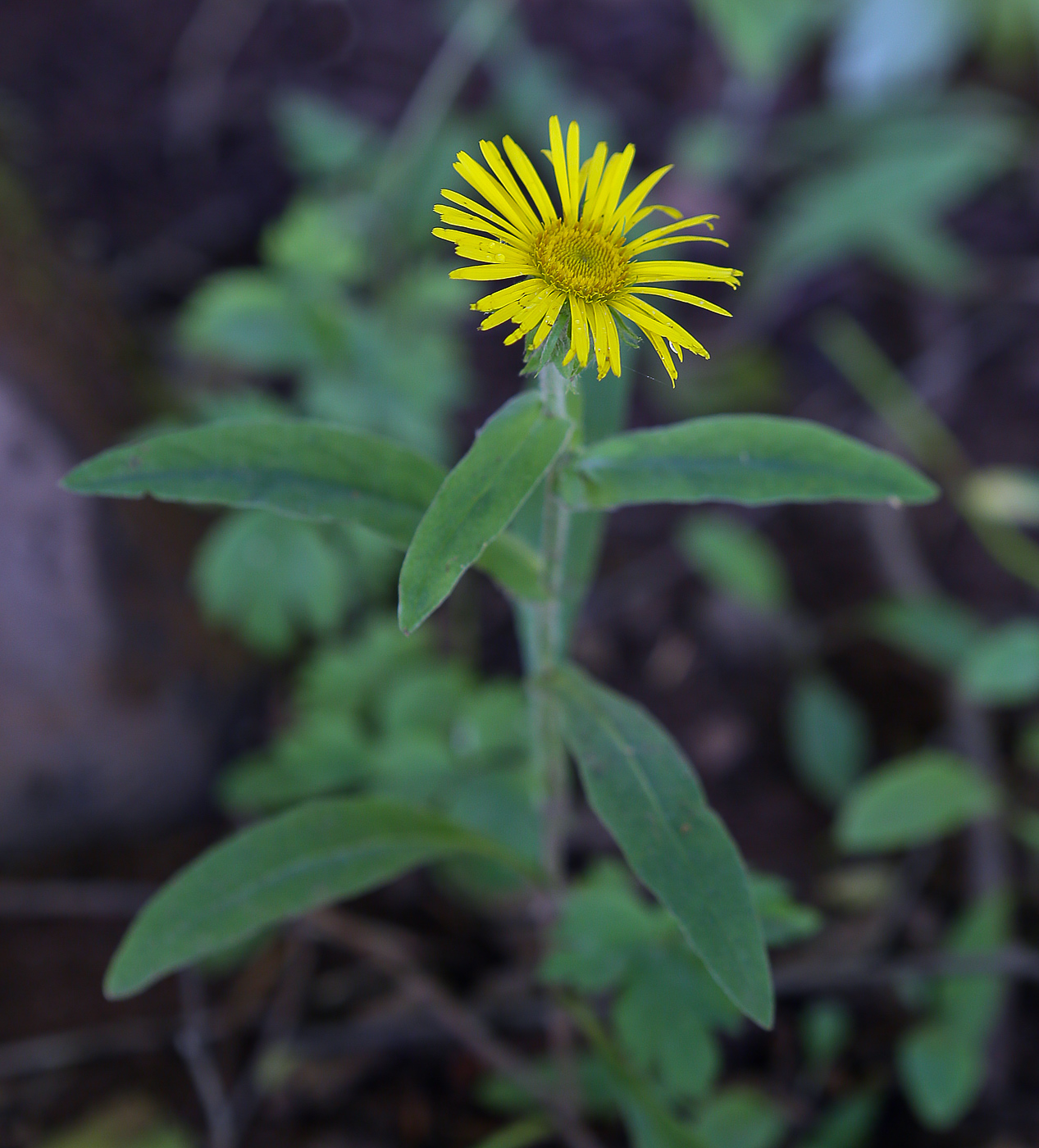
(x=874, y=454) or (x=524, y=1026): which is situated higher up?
(x=874, y=454)

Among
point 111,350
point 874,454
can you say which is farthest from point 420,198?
point 874,454

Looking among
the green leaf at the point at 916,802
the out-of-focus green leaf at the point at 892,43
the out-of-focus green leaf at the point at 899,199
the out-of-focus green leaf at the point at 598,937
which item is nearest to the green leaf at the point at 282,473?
the out-of-focus green leaf at the point at 598,937

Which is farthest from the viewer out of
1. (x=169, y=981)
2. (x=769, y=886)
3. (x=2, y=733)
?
(x=169, y=981)

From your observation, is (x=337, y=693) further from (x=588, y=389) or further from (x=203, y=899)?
(x=588, y=389)

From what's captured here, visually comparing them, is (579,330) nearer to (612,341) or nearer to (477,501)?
(612,341)

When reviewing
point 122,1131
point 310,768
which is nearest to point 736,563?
point 310,768

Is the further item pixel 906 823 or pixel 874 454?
pixel 906 823

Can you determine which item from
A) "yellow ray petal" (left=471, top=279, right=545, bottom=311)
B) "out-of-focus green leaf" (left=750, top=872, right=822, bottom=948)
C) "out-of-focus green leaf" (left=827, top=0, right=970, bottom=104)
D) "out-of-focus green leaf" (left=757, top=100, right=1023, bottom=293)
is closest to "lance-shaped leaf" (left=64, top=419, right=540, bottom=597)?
"yellow ray petal" (left=471, top=279, right=545, bottom=311)

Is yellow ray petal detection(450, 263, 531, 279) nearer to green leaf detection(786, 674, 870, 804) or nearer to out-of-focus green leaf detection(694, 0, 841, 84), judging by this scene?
green leaf detection(786, 674, 870, 804)
